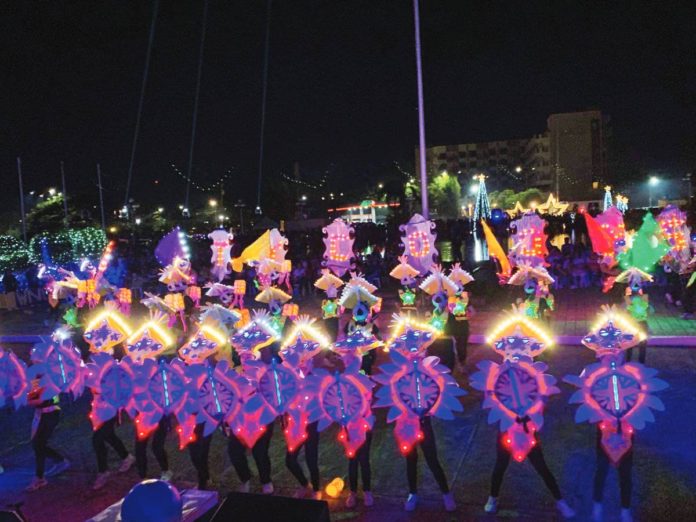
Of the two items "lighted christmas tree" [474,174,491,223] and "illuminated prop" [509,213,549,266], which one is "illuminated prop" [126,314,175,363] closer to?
"illuminated prop" [509,213,549,266]

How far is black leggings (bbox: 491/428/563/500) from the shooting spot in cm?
498

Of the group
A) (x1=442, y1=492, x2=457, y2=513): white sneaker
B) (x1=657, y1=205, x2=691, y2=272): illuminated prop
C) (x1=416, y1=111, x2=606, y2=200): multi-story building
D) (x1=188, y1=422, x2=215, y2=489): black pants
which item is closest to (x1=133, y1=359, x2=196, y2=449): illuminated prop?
(x1=188, y1=422, x2=215, y2=489): black pants

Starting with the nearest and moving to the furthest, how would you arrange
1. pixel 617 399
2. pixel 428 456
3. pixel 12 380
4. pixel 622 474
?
1. pixel 617 399
2. pixel 622 474
3. pixel 428 456
4. pixel 12 380

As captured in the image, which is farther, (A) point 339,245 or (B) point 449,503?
(A) point 339,245

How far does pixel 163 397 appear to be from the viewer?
577 centimetres

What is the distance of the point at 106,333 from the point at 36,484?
1.96 m

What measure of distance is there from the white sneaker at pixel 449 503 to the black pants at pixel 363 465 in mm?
717

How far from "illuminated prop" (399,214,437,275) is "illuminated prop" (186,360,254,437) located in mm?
7535

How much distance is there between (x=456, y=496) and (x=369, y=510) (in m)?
0.85

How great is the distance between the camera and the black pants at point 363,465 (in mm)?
5383

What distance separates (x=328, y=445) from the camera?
22.9 feet

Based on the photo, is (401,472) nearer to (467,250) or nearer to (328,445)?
(328,445)

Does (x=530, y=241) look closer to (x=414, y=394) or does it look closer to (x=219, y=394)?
(x=414, y=394)

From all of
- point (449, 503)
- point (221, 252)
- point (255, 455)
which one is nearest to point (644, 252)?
point (449, 503)
